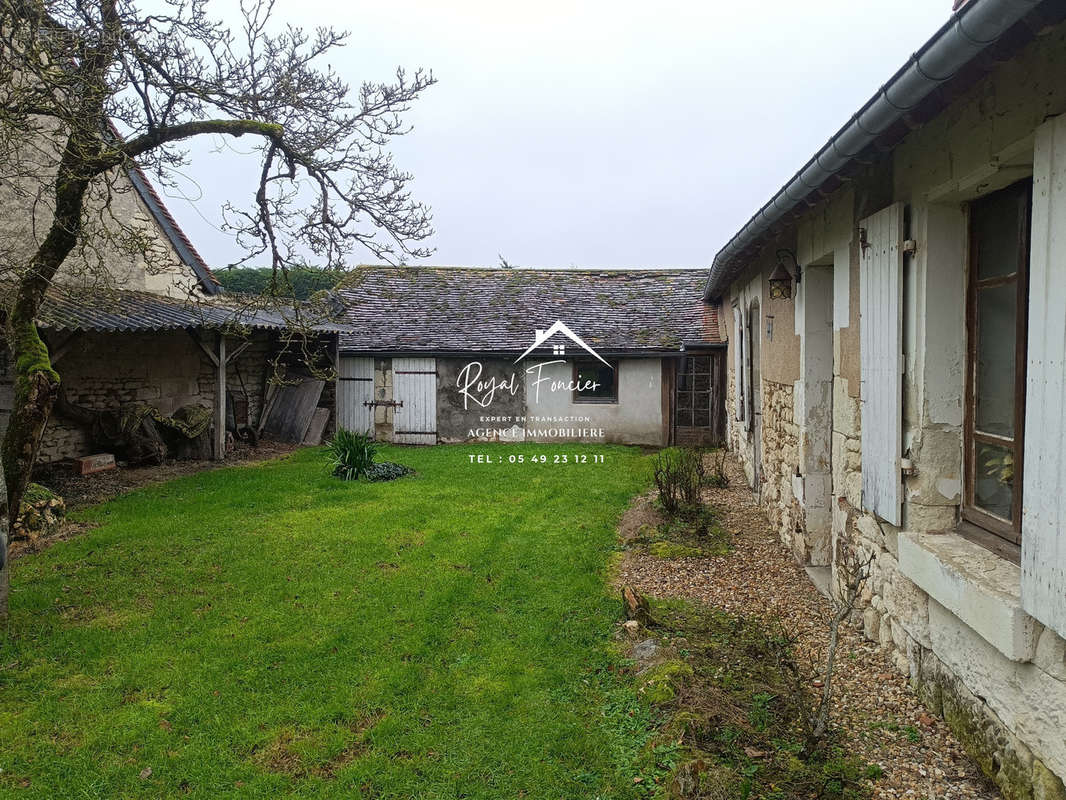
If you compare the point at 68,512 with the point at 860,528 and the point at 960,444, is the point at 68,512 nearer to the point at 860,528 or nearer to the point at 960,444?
the point at 860,528

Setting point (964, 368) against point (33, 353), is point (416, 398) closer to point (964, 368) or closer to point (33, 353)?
point (33, 353)

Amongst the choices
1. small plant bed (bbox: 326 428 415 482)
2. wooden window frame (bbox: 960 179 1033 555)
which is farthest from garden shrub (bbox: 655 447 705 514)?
small plant bed (bbox: 326 428 415 482)

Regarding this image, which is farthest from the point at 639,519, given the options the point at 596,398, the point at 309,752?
the point at 596,398

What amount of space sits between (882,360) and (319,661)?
368cm

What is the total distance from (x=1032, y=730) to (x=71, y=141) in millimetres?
7071

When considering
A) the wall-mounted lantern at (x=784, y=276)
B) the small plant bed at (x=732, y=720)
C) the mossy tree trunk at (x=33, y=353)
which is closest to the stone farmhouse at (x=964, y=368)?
the small plant bed at (x=732, y=720)

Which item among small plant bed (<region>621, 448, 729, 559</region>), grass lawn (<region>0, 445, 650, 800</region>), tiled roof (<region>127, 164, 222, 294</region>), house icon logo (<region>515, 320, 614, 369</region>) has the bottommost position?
grass lawn (<region>0, 445, 650, 800</region>)

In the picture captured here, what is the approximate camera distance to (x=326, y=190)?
22.1ft

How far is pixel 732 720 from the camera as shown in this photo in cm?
310

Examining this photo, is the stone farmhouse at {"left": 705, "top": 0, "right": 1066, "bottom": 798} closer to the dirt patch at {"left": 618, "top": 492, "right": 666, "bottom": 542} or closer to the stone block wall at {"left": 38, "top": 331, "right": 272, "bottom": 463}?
the dirt patch at {"left": 618, "top": 492, "right": 666, "bottom": 542}

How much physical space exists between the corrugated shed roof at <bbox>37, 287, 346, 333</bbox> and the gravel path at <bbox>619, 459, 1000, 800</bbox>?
4.38 metres

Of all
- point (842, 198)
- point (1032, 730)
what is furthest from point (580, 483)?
point (1032, 730)

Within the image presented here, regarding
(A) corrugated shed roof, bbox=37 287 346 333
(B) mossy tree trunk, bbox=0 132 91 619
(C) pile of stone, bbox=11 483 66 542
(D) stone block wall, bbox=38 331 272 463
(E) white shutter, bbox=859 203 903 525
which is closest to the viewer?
(E) white shutter, bbox=859 203 903 525

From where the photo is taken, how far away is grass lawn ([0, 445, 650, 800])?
9.90 feet
